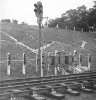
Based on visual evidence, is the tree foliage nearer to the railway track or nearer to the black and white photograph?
the black and white photograph

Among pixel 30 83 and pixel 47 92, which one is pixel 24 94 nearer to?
pixel 47 92

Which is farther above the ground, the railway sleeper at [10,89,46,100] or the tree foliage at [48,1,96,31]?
the tree foliage at [48,1,96,31]

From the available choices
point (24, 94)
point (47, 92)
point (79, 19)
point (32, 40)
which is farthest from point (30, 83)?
point (79, 19)

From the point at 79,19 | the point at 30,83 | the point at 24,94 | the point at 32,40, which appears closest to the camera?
the point at 24,94

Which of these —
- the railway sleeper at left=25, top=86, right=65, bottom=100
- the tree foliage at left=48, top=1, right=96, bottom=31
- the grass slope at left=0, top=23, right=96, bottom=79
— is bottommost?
the railway sleeper at left=25, top=86, right=65, bottom=100

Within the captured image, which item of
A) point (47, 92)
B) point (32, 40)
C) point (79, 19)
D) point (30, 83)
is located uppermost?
point (79, 19)

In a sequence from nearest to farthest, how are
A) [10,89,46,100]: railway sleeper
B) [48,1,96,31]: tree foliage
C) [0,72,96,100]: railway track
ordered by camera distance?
[10,89,46,100]: railway sleeper, [0,72,96,100]: railway track, [48,1,96,31]: tree foliage

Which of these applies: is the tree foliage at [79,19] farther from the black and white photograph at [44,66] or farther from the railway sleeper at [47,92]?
the railway sleeper at [47,92]

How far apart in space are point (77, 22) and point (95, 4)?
5.34m

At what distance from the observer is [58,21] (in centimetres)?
6594

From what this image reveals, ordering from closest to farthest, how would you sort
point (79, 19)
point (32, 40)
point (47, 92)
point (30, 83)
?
point (47, 92) < point (30, 83) < point (32, 40) < point (79, 19)

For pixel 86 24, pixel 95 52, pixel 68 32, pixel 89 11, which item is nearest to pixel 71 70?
pixel 95 52

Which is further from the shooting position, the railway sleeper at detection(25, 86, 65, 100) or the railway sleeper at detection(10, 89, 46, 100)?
the railway sleeper at detection(25, 86, 65, 100)

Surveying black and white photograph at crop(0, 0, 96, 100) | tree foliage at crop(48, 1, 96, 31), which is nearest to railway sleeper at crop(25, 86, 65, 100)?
black and white photograph at crop(0, 0, 96, 100)
